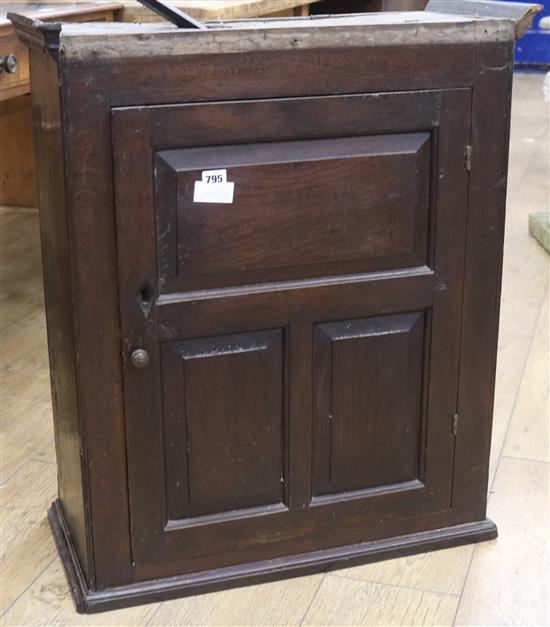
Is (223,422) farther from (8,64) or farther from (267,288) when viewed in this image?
(8,64)

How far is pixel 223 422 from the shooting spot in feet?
6.40

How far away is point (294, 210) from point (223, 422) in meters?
0.40

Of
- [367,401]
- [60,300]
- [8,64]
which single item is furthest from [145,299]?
[8,64]

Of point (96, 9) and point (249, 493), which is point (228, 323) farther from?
point (96, 9)

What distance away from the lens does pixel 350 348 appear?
6.50 ft

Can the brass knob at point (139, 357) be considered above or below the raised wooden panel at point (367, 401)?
above

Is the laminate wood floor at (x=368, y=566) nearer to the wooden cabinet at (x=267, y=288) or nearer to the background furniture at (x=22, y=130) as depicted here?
the wooden cabinet at (x=267, y=288)

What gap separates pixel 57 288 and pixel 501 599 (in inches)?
39.3

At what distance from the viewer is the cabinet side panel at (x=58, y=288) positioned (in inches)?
70.4

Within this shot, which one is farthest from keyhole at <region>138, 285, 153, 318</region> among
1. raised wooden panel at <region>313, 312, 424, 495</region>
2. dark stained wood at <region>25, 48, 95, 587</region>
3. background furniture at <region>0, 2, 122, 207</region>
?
background furniture at <region>0, 2, 122, 207</region>

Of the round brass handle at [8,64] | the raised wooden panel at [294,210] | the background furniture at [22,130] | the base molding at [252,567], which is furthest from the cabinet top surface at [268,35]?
the background furniture at [22,130]

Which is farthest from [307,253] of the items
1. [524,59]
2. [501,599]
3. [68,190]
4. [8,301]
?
[524,59]

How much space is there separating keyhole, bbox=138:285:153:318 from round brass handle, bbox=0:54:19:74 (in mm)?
1056

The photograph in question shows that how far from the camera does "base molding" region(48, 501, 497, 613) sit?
1983 mm
